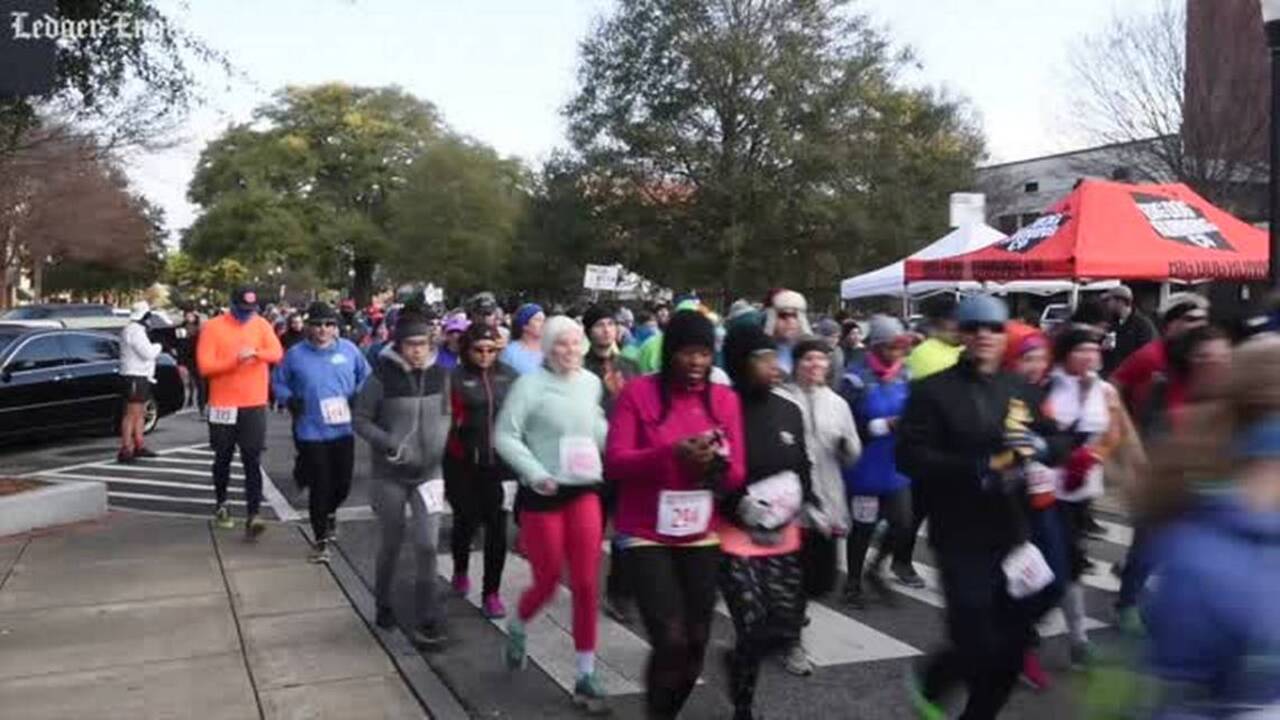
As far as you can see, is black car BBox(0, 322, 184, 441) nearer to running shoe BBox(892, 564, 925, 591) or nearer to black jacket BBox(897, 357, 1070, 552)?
running shoe BBox(892, 564, 925, 591)

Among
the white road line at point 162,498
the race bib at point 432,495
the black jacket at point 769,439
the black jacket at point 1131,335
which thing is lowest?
the white road line at point 162,498

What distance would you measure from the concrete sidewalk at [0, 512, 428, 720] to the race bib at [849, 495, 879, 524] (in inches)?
109

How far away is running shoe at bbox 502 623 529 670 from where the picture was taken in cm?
577

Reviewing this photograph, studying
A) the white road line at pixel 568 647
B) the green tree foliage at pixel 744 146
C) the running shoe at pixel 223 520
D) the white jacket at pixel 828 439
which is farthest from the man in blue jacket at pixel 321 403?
the green tree foliage at pixel 744 146

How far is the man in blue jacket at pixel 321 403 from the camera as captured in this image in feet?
25.9

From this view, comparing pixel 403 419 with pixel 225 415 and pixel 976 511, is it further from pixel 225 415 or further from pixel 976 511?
pixel 976 511

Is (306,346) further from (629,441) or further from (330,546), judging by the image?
(629,441)

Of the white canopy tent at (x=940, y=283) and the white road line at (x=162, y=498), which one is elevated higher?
the white canopy tent at (x=940, y=283)

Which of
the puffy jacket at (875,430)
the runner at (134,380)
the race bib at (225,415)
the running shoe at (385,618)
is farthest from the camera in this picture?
the runner at (134,380)

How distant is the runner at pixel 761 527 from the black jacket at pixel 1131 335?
7001 millimetres

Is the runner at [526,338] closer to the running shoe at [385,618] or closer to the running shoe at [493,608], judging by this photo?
the running shoe at [493,608]

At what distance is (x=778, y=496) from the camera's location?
4.69m

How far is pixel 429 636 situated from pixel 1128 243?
10.6 m

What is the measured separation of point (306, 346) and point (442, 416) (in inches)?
75.1
